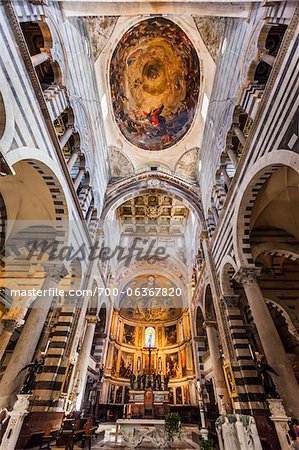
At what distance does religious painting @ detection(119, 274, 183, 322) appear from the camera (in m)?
23.6

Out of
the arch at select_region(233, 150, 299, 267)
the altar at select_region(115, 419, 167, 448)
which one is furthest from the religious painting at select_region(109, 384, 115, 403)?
the arch at select_region(233, 150, 299, 267)

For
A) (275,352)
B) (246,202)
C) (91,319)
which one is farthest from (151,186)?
(275,352)

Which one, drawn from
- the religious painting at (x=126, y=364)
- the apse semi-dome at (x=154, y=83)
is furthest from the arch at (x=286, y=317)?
the religious painting at (x=126, y=364)

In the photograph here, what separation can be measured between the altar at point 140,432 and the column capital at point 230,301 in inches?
212

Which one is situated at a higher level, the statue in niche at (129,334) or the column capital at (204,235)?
the column capital at (204,235)

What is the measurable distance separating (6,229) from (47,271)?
3435 millimetres

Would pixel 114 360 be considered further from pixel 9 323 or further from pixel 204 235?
pixel 204 235

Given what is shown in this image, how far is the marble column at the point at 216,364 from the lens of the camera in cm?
1006

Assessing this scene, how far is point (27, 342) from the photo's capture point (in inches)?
282

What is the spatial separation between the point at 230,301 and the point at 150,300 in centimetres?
1583

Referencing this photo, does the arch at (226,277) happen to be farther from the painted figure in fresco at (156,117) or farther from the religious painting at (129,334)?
the religious painting at (129,334)

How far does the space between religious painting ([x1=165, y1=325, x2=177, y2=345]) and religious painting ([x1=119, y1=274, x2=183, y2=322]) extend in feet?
3.12

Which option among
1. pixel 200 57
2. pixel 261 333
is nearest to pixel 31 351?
pixel 261 333

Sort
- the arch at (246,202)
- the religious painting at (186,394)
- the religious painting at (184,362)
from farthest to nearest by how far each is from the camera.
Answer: the religious painting at (184,362), the religious painting at (186,394), the arch at (246,202)
